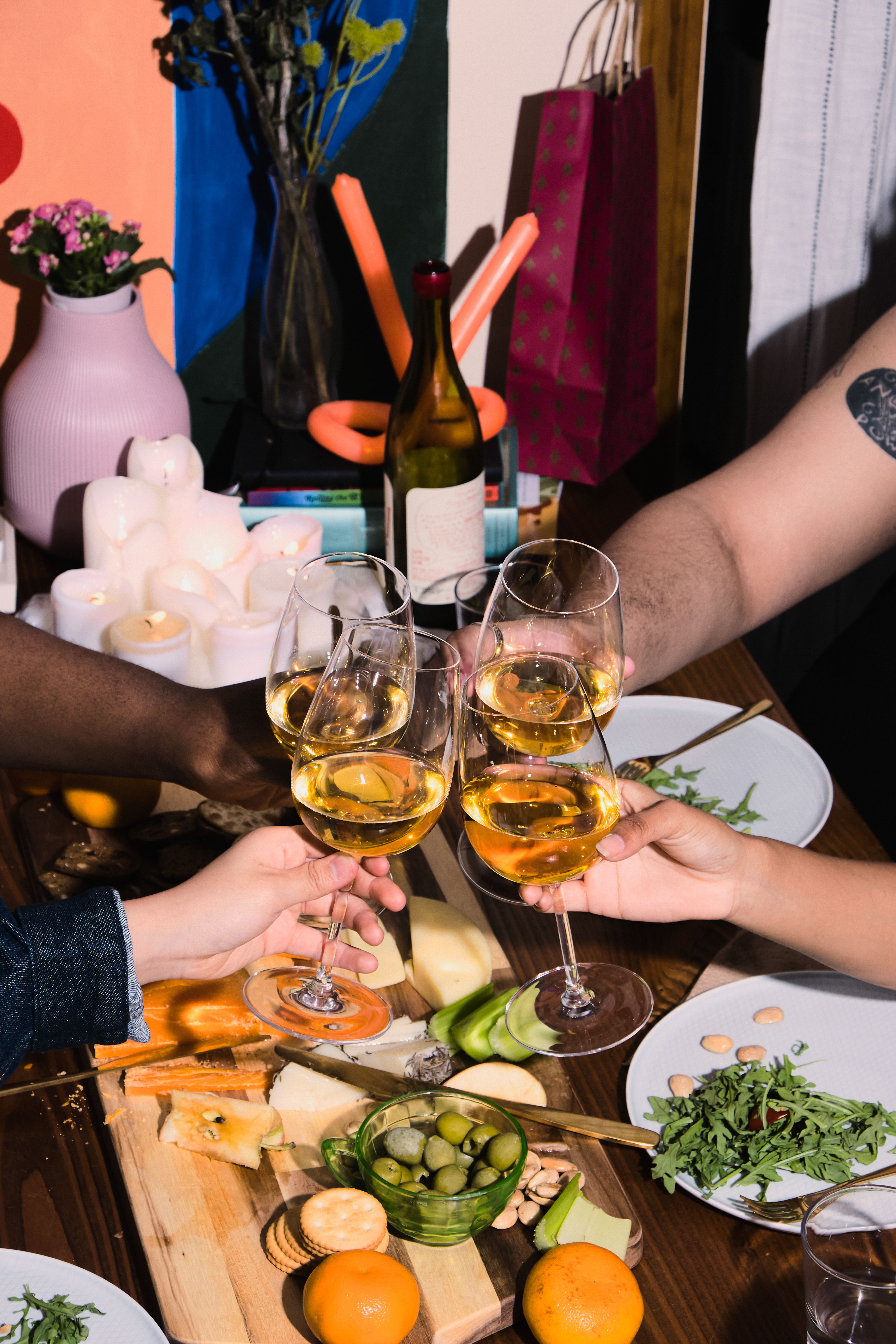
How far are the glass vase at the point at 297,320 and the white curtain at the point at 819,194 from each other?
2.45ft

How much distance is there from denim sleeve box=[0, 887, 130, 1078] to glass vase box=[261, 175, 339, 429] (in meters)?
1.07

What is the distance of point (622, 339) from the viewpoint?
207 cm

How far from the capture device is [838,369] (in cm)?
175

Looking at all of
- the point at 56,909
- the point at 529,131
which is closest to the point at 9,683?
the point at 56,909

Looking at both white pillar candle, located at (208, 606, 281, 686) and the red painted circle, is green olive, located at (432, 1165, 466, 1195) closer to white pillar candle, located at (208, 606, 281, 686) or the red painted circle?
white pillar candle, located at (208, 606, 281, 686)

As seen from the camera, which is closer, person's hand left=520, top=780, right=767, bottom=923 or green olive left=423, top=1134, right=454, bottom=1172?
green olive left=423, top=1134, right=454, bottom=1172

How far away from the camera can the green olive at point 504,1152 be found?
3.02ft

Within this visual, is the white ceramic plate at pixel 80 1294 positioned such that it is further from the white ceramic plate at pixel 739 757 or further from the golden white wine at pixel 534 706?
the white ceramic plate at pixel 739 757

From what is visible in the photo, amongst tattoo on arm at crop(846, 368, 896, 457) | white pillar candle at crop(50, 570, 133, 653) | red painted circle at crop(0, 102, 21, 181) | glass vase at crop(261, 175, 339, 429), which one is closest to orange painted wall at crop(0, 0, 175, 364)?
red painted circle at crop(0, 102, 21, 181)

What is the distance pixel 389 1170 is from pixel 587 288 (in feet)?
4.88

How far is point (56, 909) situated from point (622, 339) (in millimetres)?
1417

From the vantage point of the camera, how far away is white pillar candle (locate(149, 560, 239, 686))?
154cm

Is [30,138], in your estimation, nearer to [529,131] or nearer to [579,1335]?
[529,131]

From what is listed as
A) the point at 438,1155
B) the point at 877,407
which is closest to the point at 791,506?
the point at 877,407
